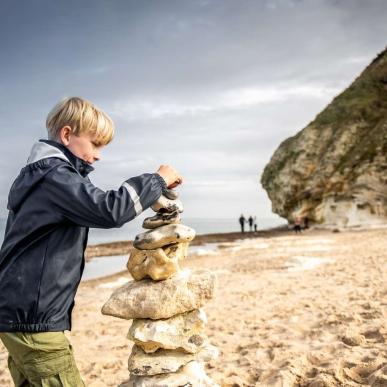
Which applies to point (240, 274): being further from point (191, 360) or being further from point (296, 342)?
point (191, 360)

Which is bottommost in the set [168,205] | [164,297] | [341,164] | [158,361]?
[158,361]

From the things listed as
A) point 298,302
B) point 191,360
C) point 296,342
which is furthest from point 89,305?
point 191,360

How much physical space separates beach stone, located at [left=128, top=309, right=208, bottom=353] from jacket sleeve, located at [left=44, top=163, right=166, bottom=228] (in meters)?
1.76

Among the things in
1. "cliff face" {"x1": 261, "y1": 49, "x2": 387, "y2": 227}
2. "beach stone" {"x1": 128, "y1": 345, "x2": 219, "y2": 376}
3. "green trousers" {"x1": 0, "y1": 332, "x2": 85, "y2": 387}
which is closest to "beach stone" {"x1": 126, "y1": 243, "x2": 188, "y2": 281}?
"beach stone" {"x1": 128, "y1": 345, "x2": 219, "y2": 376}

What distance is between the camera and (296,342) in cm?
592

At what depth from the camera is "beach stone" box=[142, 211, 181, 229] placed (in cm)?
380

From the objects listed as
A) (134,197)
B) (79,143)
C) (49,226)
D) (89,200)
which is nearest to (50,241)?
(49,226)

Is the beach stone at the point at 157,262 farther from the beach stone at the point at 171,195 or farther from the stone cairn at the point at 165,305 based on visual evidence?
the beach stone at the point at 171,195

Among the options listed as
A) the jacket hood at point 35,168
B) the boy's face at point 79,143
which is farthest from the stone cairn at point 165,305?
the jacket hood at point 35,168

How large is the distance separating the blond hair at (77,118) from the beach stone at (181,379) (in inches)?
95.7

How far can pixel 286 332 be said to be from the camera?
21.4 ft

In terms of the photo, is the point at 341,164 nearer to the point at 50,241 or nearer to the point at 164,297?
the point at 164,297

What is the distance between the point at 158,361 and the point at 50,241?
6.53 ft

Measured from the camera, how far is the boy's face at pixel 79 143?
2.64m
